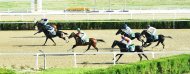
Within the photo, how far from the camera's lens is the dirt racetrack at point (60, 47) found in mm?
18469

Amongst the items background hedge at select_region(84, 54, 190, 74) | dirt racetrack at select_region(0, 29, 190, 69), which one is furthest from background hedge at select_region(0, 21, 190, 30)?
background hedge at select_region(84, 54, 190, 74)

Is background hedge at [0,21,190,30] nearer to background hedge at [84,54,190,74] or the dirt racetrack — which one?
the dirt racetrack

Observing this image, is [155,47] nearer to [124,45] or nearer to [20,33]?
[124,45]

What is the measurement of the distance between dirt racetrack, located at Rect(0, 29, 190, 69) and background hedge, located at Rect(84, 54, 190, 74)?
2597mm

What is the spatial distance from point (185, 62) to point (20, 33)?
15244 millimetres

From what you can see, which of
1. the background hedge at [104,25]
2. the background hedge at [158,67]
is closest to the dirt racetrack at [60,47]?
the background hedge at [104,25]

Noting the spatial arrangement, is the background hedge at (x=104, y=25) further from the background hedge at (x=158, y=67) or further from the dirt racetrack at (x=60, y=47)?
the background hedge at (x=158, y=67)

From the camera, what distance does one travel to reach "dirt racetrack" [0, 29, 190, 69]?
60.6ft

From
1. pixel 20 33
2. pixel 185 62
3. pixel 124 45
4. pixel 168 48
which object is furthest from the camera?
pixel 20 33

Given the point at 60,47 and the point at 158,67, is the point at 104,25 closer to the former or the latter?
the point at 60,47

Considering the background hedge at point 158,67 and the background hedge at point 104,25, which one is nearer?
the background hedge at point 158,67

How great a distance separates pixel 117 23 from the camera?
31891mm

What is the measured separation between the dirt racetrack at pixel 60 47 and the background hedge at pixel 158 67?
2597 mm

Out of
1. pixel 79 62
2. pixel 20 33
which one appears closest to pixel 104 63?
pixel 79 62
